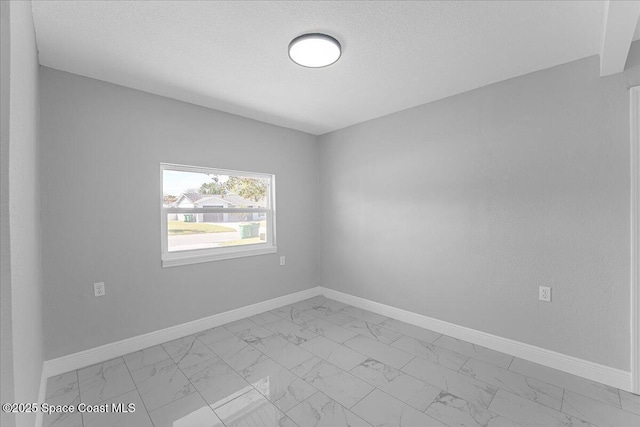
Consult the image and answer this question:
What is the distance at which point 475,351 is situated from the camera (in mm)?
2666

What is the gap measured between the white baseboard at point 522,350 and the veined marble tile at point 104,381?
2.68 meters

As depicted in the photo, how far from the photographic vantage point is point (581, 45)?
208 cm

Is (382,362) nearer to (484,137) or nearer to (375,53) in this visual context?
(484,137)

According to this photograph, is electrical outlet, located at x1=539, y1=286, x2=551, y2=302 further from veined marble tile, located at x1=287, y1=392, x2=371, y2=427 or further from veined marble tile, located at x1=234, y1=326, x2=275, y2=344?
veined marble tile, located at x1=234, y1=326, x2=275, y2=344

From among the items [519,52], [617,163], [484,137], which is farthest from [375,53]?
[617,163]

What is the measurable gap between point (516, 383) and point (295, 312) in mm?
2367

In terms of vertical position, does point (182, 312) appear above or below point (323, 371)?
above

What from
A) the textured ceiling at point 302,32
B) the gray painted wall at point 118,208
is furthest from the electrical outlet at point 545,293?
the gray painted wall at point 118,208

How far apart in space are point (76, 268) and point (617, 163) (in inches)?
172

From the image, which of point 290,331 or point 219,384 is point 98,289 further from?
point 290,331

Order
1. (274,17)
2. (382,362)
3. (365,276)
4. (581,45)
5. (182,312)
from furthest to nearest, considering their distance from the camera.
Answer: (365,276) < (182,312) < (382,362) < (581,45) < (274,17)

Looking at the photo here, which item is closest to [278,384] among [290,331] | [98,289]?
[290,331]

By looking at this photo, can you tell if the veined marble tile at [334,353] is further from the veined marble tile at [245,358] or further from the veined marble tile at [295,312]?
the veined marble tile at [295,312]

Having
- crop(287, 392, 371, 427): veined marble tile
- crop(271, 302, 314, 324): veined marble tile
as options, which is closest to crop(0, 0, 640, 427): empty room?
crop(287, 392, 371, 427): veined marble tile
